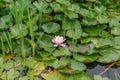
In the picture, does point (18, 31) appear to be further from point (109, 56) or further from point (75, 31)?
point (109, 56)

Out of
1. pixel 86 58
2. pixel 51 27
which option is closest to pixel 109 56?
pixel 86 58

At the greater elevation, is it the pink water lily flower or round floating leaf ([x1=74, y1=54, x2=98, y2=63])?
the pink water lily flower

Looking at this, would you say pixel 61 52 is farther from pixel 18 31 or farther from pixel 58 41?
pixel 18 31

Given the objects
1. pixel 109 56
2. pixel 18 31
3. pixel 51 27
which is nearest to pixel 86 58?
pixel 109 56

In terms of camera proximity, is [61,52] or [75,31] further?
[75,31]

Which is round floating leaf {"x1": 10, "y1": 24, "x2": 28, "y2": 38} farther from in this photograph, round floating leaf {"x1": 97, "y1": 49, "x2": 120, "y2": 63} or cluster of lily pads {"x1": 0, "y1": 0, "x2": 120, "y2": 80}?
round floating leaf {"x1": 97, "y1": 49, "x2": 120, "y2": 63}

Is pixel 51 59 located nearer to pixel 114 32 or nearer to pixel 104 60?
pixel 104 60

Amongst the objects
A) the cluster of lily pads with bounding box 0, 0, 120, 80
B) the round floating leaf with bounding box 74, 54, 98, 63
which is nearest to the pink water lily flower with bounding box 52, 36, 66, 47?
the cluster of lily pads with bounding box 0, 0, 120, 80

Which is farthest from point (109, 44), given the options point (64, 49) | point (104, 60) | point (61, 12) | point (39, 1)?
point (39, 1)

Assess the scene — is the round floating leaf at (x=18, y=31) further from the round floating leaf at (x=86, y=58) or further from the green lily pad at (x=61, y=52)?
the round floating leaf at (x=86, y=58)
